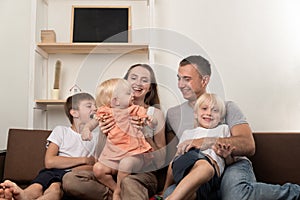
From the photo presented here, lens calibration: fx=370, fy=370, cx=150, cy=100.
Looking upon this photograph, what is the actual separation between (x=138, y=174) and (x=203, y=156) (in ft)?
1.11

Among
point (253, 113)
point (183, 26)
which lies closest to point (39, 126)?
point (183, 26)

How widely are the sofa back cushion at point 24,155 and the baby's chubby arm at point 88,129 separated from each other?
1.06 feet

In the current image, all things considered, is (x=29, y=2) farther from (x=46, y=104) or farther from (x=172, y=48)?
(x=172, y=48)

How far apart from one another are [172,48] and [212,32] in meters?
0.32

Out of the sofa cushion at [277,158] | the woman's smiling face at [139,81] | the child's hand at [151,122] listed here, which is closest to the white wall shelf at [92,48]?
the woman's smiling face at [139,81]

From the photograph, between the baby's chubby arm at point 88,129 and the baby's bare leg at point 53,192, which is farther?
the baby's chubby arm at point 88,129

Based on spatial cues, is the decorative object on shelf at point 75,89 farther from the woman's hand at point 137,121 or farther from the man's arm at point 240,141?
the man's arm at point 240,141

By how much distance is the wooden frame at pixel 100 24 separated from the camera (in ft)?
8.26

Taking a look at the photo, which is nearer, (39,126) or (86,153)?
(86,153)

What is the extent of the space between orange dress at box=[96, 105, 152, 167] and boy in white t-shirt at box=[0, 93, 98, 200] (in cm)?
17

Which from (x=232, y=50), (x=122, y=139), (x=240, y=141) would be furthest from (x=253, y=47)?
(x=122, y=139)

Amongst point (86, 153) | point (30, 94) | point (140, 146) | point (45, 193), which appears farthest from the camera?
point (30, 94)

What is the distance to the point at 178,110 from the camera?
2.13 m

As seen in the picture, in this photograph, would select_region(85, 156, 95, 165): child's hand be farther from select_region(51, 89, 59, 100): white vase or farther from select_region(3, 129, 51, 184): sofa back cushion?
select_region(51, 89, 59, 100): white vase
